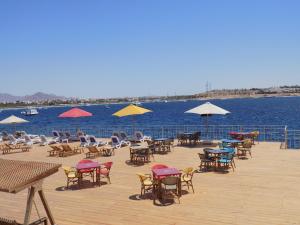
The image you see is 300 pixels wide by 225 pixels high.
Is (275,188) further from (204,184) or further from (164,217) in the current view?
(164,217)

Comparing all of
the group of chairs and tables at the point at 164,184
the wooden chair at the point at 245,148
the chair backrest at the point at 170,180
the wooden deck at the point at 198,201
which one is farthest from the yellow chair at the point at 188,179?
the wooden chair at the point at 245,148

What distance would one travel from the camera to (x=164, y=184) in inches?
359

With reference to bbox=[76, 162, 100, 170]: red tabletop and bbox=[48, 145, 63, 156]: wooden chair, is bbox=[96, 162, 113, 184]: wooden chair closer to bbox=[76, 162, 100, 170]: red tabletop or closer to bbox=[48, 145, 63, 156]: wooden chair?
bbox=[76, 162, 100, 170]: red tabletop

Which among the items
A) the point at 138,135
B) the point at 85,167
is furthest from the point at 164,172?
the point at 138,135

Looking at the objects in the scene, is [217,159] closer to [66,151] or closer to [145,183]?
[145,183]

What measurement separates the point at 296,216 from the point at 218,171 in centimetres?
470

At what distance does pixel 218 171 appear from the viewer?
484 inches

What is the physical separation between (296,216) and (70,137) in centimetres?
1701

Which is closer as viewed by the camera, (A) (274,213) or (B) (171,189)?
(A) (274,213)

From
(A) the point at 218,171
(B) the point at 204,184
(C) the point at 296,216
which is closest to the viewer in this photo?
(C) the point at 296,216

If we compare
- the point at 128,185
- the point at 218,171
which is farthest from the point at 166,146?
the point at 128,185

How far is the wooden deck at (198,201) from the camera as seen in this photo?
7.83m

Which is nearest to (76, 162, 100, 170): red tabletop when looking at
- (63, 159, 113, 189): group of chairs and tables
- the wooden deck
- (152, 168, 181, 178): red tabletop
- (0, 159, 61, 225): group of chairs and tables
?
(63, 159, 113, 189): group of chairs and tables

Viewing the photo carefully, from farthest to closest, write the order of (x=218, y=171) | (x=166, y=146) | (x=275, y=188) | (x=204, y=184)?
1. (x=166, y=146)
2. (x=218, y=171)
3. (x=204, y=184)
4. (x=275, y=188)
